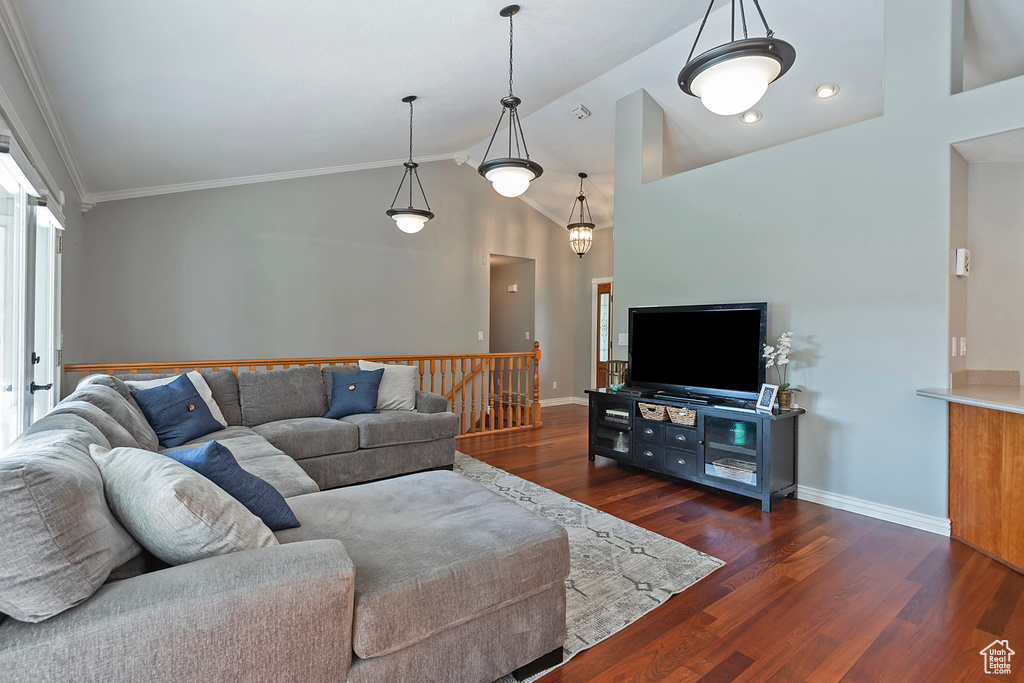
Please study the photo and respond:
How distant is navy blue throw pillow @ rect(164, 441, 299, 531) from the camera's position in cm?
164

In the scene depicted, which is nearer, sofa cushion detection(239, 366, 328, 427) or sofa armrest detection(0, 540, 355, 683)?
sofa armrest detection(0, 540, 355, 683)

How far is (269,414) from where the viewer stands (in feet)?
13.1

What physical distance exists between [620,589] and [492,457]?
254 centimetres

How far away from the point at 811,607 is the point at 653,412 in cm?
197

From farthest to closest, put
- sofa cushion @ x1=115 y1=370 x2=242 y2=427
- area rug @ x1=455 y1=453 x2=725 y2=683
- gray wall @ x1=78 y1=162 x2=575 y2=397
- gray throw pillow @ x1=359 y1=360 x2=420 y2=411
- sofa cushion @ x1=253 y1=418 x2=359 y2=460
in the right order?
gray wall @ x1=78 y1=162 x2=575 y2=397 < gray throw pillow @ x1=359 y1=360 x2=420 y2=411 < sofa cushion @ x1=115 y1=370 x2=242 y2=427 < sofa cushion @ x1=253 y1=418 x2=359 y2=460 < area rug @ x1=455 y1=453 x2=725 y2=683

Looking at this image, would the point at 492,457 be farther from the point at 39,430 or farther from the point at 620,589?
the point at 39,430

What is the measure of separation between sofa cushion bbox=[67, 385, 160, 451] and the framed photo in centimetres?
372

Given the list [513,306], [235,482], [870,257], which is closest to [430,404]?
[235,482]

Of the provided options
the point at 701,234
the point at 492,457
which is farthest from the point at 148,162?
the point at 701,234

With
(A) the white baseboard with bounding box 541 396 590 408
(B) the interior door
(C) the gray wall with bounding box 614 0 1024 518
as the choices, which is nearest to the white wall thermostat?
(C) the gray wall with bounding box 614 0 1024 518

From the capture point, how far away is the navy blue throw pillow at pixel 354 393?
165 inches

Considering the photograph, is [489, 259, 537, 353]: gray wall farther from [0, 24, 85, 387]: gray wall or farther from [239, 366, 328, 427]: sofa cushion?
[0, 24, 85, 387]: gray wall

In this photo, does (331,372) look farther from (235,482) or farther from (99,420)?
(235,482)

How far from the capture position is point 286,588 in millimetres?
1267
